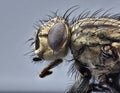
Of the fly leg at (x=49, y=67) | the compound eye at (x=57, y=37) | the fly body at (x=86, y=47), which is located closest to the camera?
the fly body at (x=86, y=47)

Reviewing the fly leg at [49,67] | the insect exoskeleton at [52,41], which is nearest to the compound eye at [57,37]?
the insect exoskeleton at [52,41]

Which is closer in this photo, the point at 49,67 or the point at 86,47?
the point at 86,47

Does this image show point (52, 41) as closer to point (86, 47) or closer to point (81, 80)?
point (86, 47)

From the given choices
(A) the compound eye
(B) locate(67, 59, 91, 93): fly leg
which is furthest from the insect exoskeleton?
(B) locate(67, 59, 91, 93): fly leg

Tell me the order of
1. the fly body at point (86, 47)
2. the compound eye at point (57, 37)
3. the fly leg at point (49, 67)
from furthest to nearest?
the fly leg at point (49, 67), the compound eye at point (57, 37), the fly body at point (86, 47)

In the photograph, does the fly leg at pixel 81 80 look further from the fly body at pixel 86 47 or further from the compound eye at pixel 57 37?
the compound eye at pixel 57 37

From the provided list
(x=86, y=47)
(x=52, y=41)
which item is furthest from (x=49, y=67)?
(x=86, y=47)

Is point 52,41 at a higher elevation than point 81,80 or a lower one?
higher

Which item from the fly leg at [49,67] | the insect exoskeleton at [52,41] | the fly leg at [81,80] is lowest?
the fly leg at [81,80]
